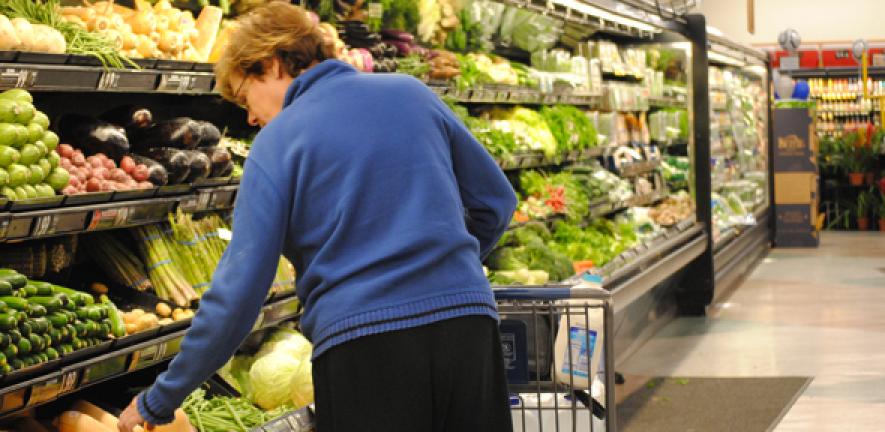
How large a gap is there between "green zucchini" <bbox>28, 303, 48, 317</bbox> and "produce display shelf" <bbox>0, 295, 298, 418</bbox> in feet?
0.41

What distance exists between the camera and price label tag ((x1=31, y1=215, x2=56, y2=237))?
2967mm

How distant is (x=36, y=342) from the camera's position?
2.86m

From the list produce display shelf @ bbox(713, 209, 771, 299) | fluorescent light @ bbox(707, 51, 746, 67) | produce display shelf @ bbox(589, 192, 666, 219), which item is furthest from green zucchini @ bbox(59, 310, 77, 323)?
fluorescent light @ bbox(707, 51, 746, 67)

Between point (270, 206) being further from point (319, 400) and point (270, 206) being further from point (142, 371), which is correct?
point (142, 371)

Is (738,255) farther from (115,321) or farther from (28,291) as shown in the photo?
(28,291)

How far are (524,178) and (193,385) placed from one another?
5.25 m

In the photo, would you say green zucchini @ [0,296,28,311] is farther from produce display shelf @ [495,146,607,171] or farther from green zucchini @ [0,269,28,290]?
produce display shelf @ [495,146,607,171]

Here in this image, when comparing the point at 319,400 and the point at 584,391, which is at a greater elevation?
the point at 319,400

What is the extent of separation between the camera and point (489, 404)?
2557 mm

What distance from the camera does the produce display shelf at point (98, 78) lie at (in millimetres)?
2928

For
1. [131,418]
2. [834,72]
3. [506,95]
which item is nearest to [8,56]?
[131,418]

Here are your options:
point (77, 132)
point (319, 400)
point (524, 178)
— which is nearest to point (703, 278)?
point (524, 178)

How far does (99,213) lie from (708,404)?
4319mm

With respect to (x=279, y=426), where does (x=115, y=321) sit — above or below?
above
